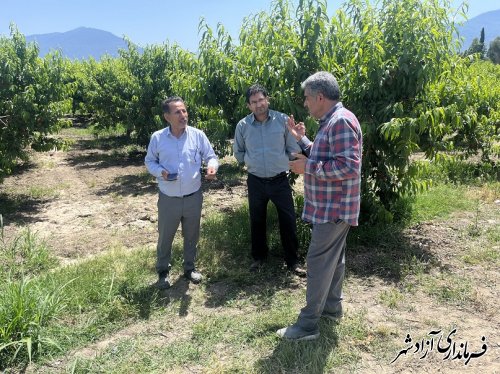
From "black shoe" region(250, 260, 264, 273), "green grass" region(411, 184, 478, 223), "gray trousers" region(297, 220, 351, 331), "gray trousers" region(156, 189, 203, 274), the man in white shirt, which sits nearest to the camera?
"gray trousers" region(297, 220, 351, 331)

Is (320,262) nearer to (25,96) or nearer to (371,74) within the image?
(371,74)

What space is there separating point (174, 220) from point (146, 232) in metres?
2.24

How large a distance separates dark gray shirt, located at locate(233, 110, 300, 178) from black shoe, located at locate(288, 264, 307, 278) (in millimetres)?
987

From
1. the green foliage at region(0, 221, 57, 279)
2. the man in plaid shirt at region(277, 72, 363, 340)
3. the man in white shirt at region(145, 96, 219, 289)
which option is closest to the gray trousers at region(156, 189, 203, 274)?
the man in white shirt at region(145, 96, 219, 289)

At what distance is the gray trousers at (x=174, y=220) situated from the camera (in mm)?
4031

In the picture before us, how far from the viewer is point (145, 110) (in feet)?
36.9

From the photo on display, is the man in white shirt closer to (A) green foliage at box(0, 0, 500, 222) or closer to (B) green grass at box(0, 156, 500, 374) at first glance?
(B) green grass at box(0, 156, 500, 374)

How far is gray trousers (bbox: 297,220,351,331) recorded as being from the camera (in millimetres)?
Result: 3004

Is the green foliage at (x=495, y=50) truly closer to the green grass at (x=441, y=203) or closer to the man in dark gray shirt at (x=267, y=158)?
the green grass at (x=441, y=203)

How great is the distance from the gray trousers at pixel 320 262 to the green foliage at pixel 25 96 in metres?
6.03

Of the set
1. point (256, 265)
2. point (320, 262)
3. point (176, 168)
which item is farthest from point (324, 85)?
point (256, 265)

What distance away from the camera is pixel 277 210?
171 inches

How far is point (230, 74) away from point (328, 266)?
9.73ft

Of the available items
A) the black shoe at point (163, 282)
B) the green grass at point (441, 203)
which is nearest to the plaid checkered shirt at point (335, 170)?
the black shoe at point (163, 282)
